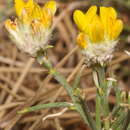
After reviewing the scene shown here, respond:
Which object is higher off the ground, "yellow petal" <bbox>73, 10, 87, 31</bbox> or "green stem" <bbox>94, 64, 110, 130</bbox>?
"yellow petal" <bbox>73, 10, 87, 31</bbox>

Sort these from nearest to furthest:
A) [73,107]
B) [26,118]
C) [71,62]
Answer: [73,107] < [26,118] < [71,62]

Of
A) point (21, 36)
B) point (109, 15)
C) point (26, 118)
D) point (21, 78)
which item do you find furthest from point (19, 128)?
point (109, 15)

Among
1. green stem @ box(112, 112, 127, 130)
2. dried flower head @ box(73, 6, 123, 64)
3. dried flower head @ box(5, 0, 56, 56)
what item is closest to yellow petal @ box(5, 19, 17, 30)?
dried flower head @ box(5, 0, 56, 56)

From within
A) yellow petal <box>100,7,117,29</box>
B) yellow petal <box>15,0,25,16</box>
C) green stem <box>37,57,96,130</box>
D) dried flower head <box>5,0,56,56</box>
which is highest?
yellow petal <box>15,0,25,16</box>

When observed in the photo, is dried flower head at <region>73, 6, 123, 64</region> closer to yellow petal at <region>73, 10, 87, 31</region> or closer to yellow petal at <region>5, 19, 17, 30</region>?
yellow petal at <region>73, 10, 87, 31</region>

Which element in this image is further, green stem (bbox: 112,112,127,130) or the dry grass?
the dry grass

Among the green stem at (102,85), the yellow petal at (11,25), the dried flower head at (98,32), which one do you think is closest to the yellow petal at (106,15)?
the dried flower head at (98,32)

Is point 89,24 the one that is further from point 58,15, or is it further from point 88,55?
point 58,15

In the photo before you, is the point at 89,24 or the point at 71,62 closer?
the point at 89,24
